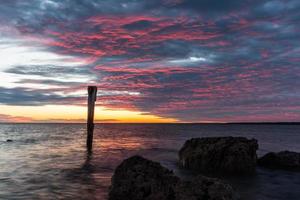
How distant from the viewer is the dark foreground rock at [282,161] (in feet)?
76.9

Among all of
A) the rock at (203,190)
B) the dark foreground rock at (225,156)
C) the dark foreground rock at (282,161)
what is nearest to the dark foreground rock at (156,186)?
the rock at (203,190)

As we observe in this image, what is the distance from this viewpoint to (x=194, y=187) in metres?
11.0

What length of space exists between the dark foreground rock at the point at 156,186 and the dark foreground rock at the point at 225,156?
9300mm

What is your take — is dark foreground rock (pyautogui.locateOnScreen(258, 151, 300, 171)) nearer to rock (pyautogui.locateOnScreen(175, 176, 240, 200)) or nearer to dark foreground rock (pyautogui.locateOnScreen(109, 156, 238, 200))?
dark foreground rock (pyautogui.locateOnScreen(109, 156, 238, 200))

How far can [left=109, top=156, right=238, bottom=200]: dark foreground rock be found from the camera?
35.5ft

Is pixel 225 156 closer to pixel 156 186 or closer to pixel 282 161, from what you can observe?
pixel 282 161

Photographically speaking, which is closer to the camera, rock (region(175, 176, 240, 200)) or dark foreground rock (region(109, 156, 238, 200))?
rock (region(175, 176, 240, 200))

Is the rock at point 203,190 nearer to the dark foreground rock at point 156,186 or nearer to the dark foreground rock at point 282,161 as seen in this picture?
the dark foreground rock at point 156,186

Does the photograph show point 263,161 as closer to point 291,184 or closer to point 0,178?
point 291,184

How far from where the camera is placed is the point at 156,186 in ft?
38.0

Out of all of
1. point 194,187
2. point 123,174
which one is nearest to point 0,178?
point 123,174

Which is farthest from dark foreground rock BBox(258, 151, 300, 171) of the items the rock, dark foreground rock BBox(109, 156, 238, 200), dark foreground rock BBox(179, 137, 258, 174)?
the rock

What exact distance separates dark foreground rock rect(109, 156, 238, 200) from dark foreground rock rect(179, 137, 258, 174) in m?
9.30

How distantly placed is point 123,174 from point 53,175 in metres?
8.49
